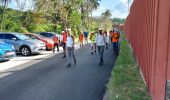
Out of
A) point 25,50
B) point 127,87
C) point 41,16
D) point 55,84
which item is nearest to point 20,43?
point 25,50

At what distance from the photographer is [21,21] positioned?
1416 inches

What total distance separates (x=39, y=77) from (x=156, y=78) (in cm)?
572

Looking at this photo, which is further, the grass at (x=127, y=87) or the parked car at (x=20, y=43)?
the parked car at (x=20, y=43)

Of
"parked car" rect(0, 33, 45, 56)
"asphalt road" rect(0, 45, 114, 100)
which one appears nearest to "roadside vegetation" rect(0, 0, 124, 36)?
"parked car" rect(0, 33, 45, 56)

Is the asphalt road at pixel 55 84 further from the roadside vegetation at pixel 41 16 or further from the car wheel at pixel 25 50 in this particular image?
the roadside vegetation at pixel 41 16

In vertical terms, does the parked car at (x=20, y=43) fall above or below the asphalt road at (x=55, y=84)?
above

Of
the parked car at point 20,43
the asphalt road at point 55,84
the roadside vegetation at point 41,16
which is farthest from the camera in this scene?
the roadside vegetation at point 41,16

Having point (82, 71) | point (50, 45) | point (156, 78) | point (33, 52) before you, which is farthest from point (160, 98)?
point (50, 45)

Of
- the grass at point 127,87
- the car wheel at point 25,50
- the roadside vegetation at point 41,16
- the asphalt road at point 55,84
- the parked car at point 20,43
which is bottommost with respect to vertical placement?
the asphalt road at point 55,84

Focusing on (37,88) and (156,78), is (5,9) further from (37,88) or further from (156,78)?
(156,78)

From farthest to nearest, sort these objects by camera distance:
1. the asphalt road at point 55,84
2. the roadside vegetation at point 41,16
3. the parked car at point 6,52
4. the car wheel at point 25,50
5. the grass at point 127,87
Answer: the roadside vegetation at point 41,16 → the car wheel at point 25,50 → the parked car at point 6,52 → the asphalt road at point 55,84 → the grass at point 127,87

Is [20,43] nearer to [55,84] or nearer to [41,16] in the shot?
[55,84]

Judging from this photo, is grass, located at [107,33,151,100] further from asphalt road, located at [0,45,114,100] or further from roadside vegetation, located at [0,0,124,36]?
roadside vegetation, located at [0,0,124,36]

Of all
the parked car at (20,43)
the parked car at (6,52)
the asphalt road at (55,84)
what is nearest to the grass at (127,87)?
the asphalt road at (55,84)
